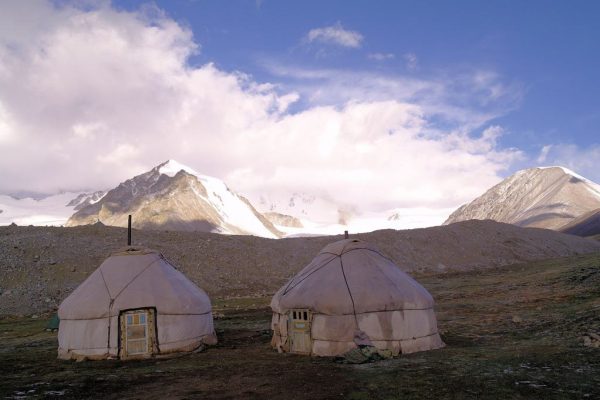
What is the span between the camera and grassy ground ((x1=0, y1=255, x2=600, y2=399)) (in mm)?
8752

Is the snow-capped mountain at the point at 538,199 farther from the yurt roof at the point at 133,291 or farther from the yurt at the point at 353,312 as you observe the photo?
the yurt roof at the point at 133,291

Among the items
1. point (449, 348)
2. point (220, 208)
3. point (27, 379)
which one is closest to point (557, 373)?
point (449, 348)

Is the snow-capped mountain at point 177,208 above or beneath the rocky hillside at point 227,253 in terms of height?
above

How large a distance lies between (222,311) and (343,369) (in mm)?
14809

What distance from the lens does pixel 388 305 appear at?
12352mm

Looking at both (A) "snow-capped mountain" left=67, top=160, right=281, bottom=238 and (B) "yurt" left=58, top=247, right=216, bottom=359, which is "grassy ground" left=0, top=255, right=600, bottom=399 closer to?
(B) "yurt" left=58, top=247, right=216, bottom=359

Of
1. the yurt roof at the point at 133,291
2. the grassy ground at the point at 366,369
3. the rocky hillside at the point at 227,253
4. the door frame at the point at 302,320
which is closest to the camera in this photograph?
the grassy ground at the point at 366,369

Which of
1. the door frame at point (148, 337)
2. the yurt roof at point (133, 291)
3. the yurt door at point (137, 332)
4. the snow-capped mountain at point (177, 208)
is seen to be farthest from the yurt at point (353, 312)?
the snow-capped mountain at point (177, 208)

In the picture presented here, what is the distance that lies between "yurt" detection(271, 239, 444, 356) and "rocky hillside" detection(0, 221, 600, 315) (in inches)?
783


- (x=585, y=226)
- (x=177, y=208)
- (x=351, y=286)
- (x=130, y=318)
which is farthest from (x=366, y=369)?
(x=177, y=208)

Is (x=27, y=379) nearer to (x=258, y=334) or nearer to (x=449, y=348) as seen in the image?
(x=258, y=334)

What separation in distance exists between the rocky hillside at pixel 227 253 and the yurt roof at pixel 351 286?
19.5m

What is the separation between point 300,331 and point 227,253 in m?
27.5

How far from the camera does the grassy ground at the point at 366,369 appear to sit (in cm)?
875
